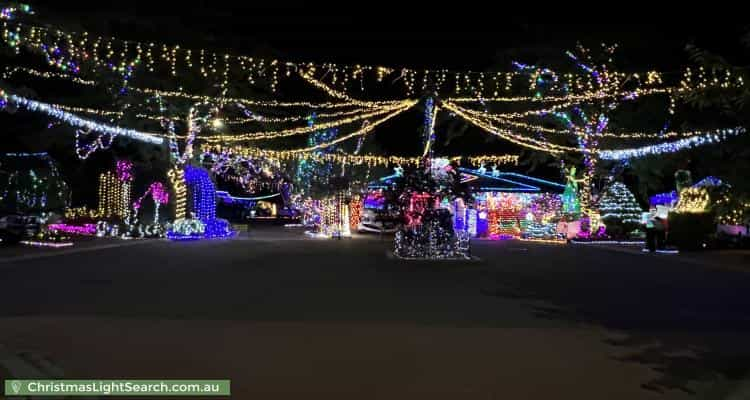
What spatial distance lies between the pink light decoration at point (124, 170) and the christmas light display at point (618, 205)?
2128 centimetres

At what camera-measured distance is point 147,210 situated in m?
30.3

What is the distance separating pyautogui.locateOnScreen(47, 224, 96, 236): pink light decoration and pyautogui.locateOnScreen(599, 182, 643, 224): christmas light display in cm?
2175

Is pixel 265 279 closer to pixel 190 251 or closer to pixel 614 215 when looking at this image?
pixel 190 251

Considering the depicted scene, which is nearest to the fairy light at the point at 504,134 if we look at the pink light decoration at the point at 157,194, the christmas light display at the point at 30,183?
the pink light decoration at the point at 157,194

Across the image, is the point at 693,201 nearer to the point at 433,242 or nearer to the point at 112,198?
the point at 433,242

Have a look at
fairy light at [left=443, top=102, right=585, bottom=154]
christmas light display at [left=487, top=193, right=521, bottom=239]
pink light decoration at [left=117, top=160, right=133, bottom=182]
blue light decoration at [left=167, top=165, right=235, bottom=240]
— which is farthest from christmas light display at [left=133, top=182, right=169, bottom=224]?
christmas light display at [left=487, top=193, right=521, bottom=239]

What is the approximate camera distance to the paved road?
216 inches

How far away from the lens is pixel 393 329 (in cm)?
744

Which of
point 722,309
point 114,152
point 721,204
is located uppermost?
point 114,152

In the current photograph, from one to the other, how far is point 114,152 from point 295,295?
78.9 feet

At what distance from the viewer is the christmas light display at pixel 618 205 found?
2791 cm

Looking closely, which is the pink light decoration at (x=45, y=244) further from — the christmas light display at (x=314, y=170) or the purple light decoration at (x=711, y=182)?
the purple light decoration at (x=711, y=182)

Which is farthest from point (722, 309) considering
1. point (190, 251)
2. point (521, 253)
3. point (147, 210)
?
point (147, 210)

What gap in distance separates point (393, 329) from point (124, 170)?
82.1ft
